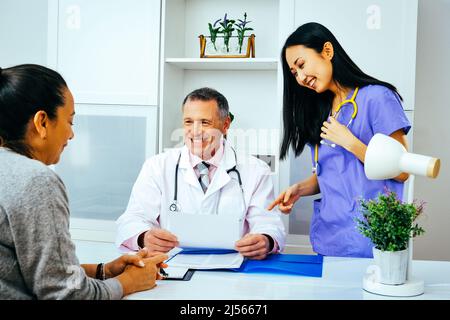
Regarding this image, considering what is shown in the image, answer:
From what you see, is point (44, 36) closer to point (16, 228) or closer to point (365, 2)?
point (365, 2)

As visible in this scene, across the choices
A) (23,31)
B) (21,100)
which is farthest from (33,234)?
(23,31)

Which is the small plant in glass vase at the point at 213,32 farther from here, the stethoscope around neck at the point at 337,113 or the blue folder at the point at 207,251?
the blue folder at the point at 207,251

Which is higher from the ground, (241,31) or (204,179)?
(241,31)

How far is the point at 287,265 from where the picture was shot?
5.44 feet

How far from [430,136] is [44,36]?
255cm

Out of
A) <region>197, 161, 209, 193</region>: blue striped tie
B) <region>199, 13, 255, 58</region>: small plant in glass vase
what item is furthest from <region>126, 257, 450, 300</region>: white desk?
<region>199, 13, 255, 58</region>: small plant in glass vase

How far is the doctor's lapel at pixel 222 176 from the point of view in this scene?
2.17 meters

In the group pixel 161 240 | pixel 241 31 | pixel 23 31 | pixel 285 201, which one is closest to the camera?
pixel 161 240

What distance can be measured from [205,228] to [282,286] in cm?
35

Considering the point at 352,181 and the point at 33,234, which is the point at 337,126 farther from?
the point at 33,234

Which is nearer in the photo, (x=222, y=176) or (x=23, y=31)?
(x=222, y=176)

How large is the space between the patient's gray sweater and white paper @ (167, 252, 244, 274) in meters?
0.57
